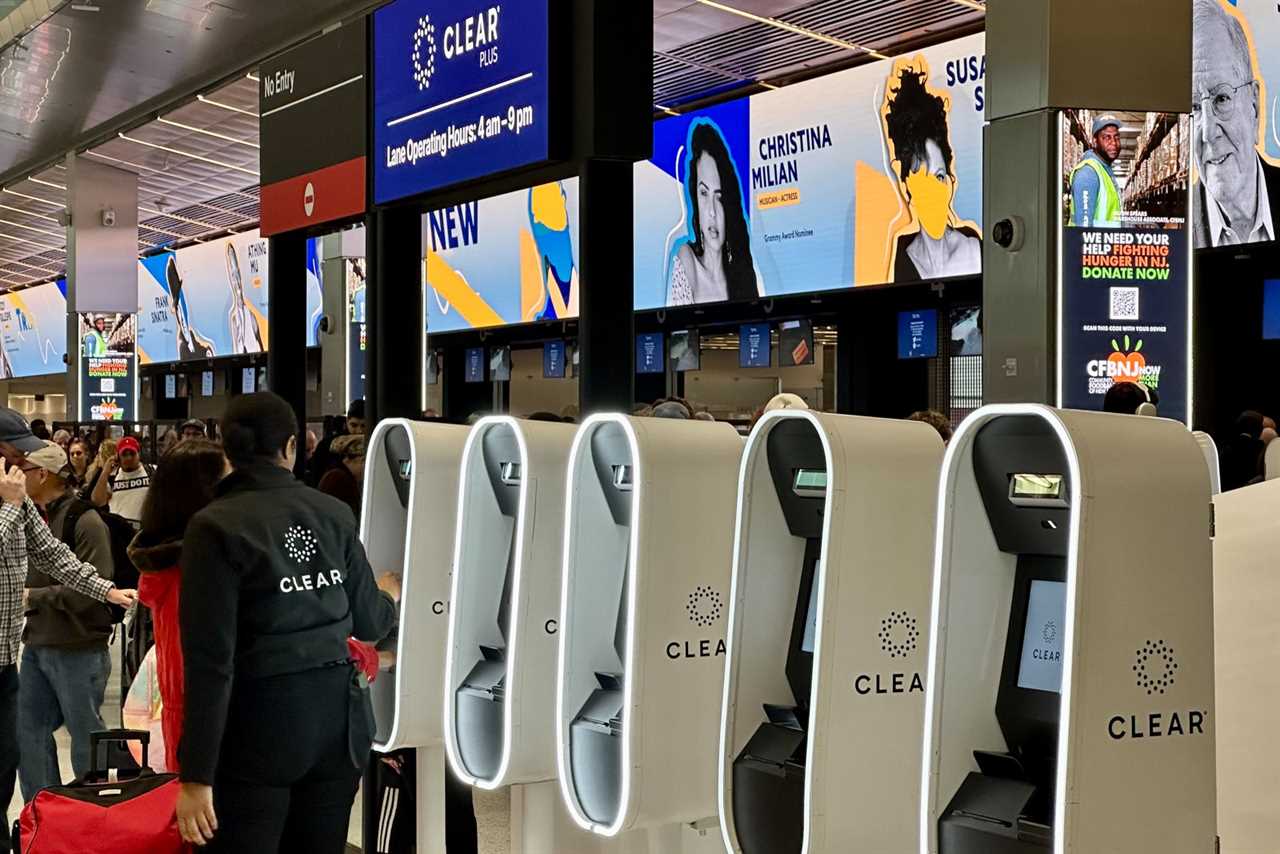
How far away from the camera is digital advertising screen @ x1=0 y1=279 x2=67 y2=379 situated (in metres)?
25.5

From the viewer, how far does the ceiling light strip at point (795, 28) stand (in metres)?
9.11

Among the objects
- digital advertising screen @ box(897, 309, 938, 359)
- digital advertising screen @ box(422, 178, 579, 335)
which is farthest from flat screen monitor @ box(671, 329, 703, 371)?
digital advertising screen @ box(897, 309, 938, 359)

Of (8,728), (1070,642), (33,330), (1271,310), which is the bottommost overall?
(8,728)

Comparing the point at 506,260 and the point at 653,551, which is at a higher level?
the point at 506,260

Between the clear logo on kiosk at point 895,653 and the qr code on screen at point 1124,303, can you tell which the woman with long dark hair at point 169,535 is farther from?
the qr code on screen at point 1124,303

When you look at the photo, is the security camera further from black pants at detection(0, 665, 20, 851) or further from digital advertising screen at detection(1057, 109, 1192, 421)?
black pants at detection(0, 665, 20, 851)

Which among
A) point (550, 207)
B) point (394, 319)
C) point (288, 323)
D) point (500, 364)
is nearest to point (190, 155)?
point (550, 207)

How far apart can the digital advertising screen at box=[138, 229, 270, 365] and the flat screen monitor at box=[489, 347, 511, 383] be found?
9.88 feet

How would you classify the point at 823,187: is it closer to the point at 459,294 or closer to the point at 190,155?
the point at 459,294

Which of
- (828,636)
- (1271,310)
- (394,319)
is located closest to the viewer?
(828,636)

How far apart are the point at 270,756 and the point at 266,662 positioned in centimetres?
20

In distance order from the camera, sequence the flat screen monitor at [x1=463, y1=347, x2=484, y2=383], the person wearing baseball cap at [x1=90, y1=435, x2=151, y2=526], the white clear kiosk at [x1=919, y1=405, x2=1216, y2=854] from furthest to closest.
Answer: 1. the flat screen monitor at [x1=463, y1=347, x2=484, y2=383]
2. the person wearing baseball cap at [x1=90, y1=435, x2=151, y2=526]
3. the white clear kiosk at [x1=919, y1=405, x2=1216, y2=854]

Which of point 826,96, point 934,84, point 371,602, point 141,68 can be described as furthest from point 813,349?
point 371,602

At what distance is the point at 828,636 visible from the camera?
306 cm
